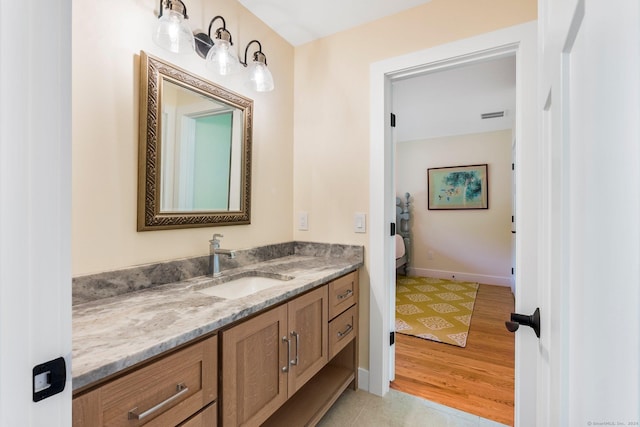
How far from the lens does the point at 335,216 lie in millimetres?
2055

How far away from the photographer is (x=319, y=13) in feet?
6.07

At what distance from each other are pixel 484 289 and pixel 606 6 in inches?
180

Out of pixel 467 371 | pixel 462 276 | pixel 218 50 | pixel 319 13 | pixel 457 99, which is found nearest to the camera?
pixel 218 50

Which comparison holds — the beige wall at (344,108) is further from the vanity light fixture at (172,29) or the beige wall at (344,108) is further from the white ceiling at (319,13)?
the vanity light fixture at (172,29)

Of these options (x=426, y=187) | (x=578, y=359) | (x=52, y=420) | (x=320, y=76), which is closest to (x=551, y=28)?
(x=578, y=359)

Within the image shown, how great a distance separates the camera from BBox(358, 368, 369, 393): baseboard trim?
1910 millimetres

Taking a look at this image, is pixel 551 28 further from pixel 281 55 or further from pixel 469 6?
pixel 281 55

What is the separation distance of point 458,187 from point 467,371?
10.7ft

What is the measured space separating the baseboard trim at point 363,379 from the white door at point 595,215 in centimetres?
151

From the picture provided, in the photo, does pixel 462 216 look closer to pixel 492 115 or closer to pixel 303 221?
pixel 492 115

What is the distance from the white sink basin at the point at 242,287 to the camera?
144cm

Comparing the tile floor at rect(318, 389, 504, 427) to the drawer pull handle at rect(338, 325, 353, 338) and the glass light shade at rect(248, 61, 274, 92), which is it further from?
the glass light shade at rect(248, 61, 274, 92)

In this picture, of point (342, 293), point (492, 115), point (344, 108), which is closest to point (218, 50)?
point (344, 108)

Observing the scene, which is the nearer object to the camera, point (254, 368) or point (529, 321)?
point (529, 321)
